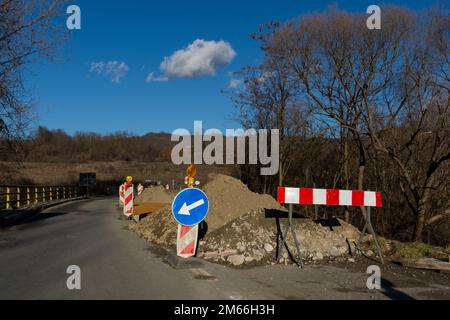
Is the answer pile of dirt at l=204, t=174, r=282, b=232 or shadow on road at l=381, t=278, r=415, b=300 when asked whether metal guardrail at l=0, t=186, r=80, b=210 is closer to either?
pile of dirt at l=204, t=174, r=282, b=232

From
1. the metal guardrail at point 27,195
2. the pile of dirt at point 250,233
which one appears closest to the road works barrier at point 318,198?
the pile of dirt at point 250,233

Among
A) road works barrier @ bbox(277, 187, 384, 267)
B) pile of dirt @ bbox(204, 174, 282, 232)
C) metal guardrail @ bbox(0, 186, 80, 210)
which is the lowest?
metal guardrail @ bbox(0, 186, 80, 210)

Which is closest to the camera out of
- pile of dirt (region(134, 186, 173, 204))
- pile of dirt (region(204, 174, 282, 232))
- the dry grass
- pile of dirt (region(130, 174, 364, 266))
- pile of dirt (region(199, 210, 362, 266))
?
pile of dirt (region(199, 210, 362, 266))

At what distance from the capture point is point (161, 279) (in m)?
7.19

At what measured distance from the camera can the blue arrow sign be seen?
8.53m

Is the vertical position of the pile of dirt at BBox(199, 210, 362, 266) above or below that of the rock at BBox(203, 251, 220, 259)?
above

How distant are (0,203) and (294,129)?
533 inches

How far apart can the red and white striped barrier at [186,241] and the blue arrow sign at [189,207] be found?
220 millimetres

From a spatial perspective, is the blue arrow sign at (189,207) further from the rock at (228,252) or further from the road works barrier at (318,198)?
the road works barrier at (318,198)

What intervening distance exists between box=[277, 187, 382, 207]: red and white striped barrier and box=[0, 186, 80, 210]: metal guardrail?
49.7 feet


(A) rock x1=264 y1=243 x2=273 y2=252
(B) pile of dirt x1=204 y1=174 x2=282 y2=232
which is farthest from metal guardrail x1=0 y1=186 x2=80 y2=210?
(A) rock x1=264 y1=243 x2=273 y2=252

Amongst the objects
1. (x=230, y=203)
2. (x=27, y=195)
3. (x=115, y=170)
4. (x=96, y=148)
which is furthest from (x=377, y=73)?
(x=96, y=148)

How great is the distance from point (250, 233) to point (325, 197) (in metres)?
1.89
